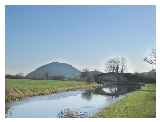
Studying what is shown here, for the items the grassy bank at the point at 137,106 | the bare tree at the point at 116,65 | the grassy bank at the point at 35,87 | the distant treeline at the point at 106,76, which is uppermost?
the bare tree at the point at 116,65

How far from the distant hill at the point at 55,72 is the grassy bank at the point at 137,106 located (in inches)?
10.9

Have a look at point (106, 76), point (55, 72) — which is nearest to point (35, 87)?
point (55, 72)

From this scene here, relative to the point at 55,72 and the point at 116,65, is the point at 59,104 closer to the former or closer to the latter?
the point at 55,72

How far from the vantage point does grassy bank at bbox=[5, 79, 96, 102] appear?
244cm

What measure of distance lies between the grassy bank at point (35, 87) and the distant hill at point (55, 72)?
30 millimetres

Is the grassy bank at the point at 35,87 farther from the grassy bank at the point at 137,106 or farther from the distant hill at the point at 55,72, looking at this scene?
the grassy bank at the point at 137,106

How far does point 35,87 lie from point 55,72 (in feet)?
0.49

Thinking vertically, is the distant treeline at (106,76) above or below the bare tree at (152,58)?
below

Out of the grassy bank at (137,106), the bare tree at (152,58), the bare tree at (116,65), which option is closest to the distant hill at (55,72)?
the bare tree at (116,65)

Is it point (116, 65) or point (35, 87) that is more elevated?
point (116, 65)

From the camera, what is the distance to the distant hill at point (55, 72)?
2422 millimetres

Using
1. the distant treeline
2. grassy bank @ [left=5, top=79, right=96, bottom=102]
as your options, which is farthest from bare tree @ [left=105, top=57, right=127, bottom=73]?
grassy bank @ [left=5, top=79, right=96, bottom=102]

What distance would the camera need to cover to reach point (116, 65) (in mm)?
2412

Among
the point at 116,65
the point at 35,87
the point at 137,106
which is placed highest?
the point at 116,65
